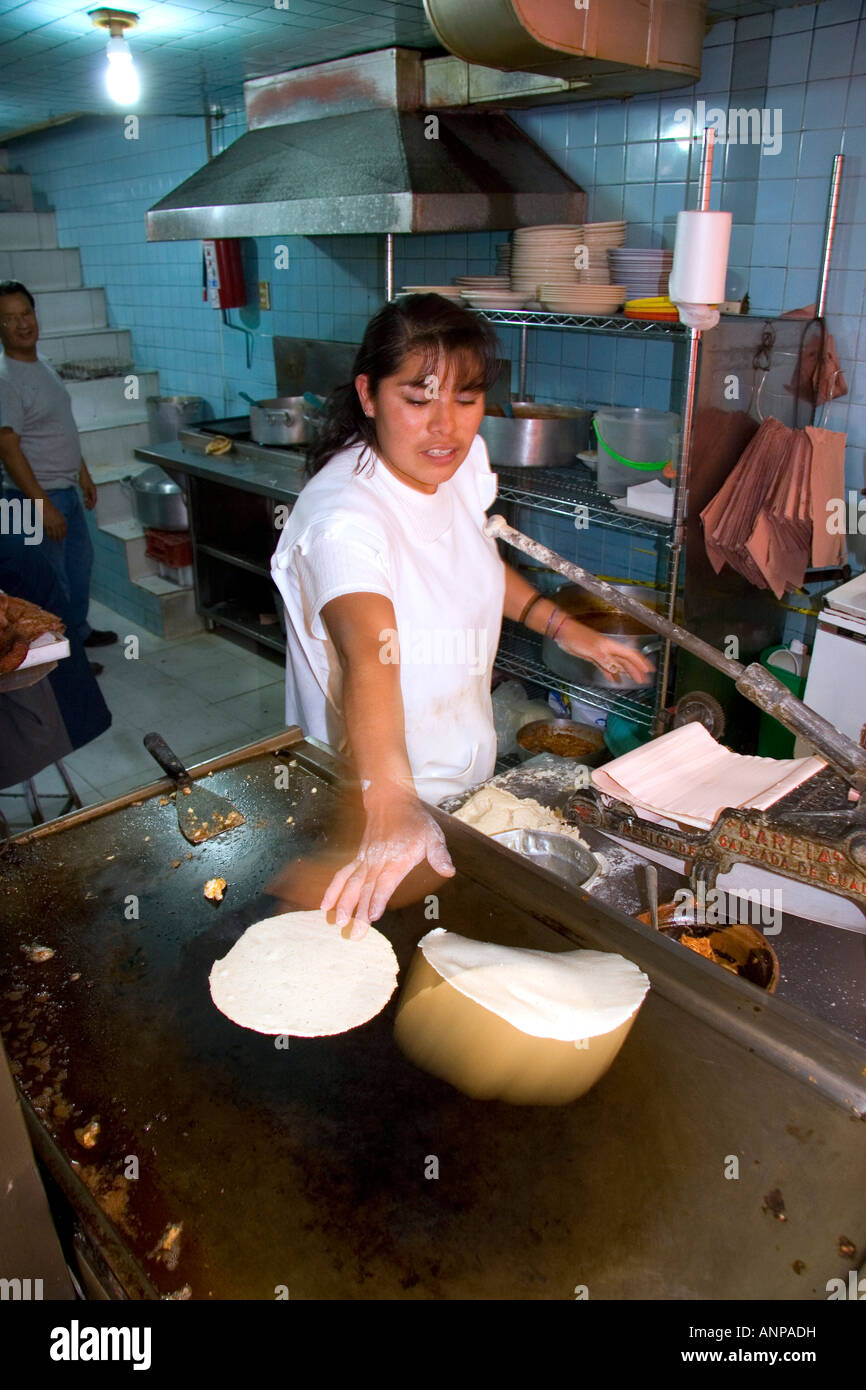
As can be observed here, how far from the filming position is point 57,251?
23.9 feet

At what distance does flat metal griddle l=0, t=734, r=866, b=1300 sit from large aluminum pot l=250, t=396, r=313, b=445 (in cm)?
398

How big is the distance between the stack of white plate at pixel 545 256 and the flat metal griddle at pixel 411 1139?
256 cm

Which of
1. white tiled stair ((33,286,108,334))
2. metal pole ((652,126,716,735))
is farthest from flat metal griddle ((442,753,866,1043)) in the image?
white tiled stair ((33,286,108,334))

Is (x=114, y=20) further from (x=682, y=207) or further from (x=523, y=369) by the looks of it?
(x=682, y=207)

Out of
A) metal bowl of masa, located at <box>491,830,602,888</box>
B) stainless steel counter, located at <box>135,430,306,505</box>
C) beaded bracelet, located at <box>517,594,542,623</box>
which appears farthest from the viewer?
stainless steel counter, located at <box>135,430,306,505</box>

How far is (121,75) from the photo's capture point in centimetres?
406

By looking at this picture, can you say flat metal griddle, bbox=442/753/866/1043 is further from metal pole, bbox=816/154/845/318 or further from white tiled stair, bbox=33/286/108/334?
white tiled stair, bbox=33/286/108/334

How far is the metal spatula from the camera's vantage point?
1.51 meters

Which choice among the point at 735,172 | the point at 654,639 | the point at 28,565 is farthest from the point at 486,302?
the point at 28,565

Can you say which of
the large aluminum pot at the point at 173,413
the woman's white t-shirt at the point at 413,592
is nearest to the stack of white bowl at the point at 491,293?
the woman's white t-shirt at the point at 413,592

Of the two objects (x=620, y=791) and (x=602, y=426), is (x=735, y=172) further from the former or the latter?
(x=620, y=791)

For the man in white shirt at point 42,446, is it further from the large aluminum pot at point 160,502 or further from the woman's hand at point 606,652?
the woman's hand at point 606,652

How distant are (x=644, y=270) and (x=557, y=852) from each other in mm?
2167
